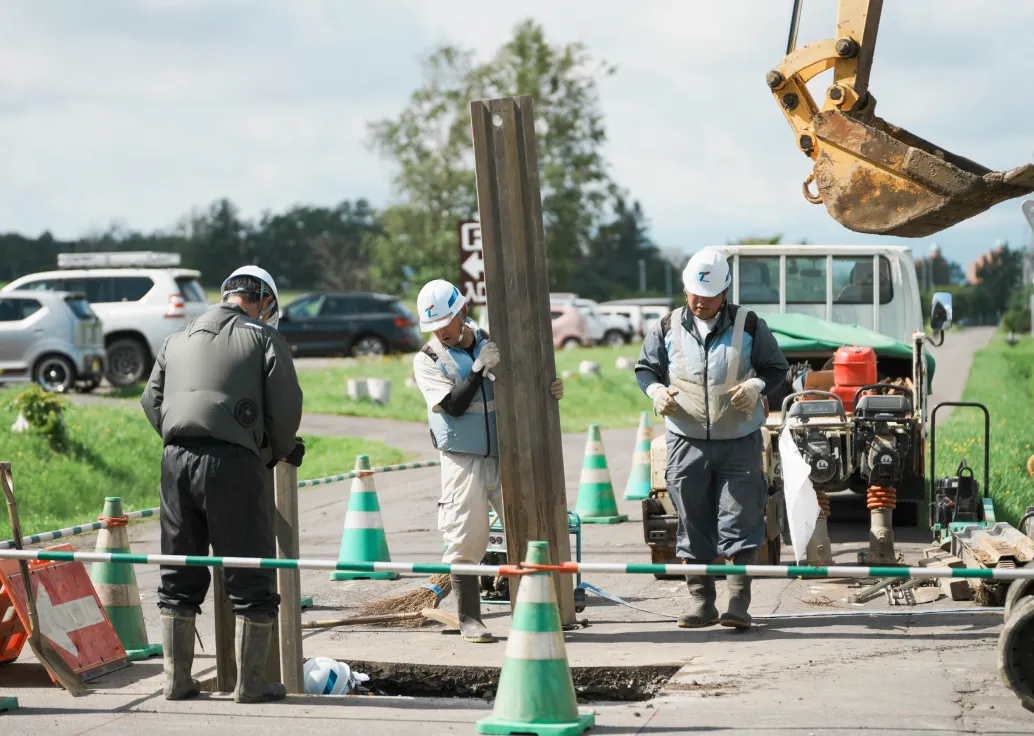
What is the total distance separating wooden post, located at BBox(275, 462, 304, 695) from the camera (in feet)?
21.5

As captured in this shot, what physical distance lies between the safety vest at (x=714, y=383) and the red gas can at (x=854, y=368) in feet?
11.3

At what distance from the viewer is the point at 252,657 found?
614cm

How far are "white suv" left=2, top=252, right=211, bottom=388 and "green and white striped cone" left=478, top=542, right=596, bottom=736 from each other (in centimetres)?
1977

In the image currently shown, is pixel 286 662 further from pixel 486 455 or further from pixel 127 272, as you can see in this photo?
pixel 127 272

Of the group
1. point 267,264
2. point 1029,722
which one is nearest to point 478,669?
point 1029,722

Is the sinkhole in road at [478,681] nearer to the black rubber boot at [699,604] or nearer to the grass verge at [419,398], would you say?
the black rubber boot at [699,604]

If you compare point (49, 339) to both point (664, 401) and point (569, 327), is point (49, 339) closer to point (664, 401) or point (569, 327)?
point (664, 401)

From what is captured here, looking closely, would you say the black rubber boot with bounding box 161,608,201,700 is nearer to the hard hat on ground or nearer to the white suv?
→ the hard hat on ground

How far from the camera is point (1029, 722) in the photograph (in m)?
5.55

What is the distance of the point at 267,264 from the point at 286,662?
334ft

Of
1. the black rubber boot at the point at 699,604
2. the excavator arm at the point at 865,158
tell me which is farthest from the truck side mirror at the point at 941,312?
the black rubber boot at the point at 699,604

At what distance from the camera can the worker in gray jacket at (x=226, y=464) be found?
607 cm

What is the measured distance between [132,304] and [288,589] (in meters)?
19.4

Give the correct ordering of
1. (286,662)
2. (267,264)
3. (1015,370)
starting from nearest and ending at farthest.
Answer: (286,662)
(1015,370)
(267,264)
